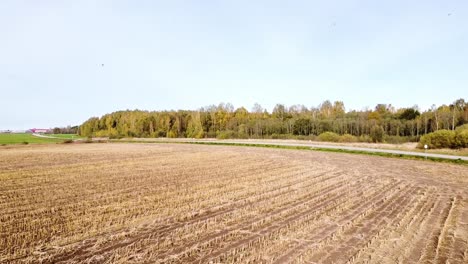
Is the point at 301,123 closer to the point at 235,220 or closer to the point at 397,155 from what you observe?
the point at 397,155

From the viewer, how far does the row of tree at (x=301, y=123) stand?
76.4 m

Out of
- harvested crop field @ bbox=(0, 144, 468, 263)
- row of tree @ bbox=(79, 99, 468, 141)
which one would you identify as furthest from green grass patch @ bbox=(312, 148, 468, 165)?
row of tree @ bbox=(79, 99, 468, 141)

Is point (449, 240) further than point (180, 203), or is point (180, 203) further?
point (180, 203)

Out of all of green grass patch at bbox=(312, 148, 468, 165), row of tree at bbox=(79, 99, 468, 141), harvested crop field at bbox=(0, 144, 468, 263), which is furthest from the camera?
row of tree at bbox=(79, 99, 468, 141)

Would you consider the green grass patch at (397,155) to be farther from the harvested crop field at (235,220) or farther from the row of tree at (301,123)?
the row of tree at (301,123)

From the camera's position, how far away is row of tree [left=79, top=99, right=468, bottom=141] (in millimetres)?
76375

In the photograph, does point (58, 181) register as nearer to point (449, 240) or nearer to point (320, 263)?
point (320, 263)

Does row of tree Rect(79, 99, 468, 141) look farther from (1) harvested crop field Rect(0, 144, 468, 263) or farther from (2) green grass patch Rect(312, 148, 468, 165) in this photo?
(1) harvested crop field Rect(0, 144, 468, 263)

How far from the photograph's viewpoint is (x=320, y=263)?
217 inches

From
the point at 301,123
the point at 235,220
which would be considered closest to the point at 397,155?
the point at 235,220

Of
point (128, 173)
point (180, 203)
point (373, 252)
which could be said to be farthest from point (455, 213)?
point (128, 173)

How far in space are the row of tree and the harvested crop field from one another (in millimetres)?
50829

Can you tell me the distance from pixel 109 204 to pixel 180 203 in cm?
260

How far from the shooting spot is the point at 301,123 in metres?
81.9
